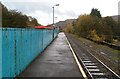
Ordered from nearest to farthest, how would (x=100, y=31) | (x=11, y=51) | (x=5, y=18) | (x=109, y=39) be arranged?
1. (x=11, y=51)
2. (x=109, y=39)
3. (x=5, y=18)
4. (x=100, y=31)

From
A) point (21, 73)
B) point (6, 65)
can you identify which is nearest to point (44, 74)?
point (21, 73)

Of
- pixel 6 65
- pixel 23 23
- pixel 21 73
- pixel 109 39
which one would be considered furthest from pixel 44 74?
pixel 23 23

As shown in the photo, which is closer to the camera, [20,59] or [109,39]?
[20,59]

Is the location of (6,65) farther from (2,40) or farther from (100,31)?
(100,31)

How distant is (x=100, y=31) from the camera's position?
156 ft

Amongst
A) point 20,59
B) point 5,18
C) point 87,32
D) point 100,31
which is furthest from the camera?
point 87,32

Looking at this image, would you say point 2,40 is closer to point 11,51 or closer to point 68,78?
point 11,51

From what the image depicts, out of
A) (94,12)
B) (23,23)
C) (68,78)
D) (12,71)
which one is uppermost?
(94,12)

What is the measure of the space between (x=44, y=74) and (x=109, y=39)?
3149 centimetres

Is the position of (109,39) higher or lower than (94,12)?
lower

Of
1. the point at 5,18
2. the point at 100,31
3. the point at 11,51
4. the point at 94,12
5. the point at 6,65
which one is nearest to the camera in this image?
the point at 6,65

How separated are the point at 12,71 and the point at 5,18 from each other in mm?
37864

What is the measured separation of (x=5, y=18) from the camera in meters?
42.5

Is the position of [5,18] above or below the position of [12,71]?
above
